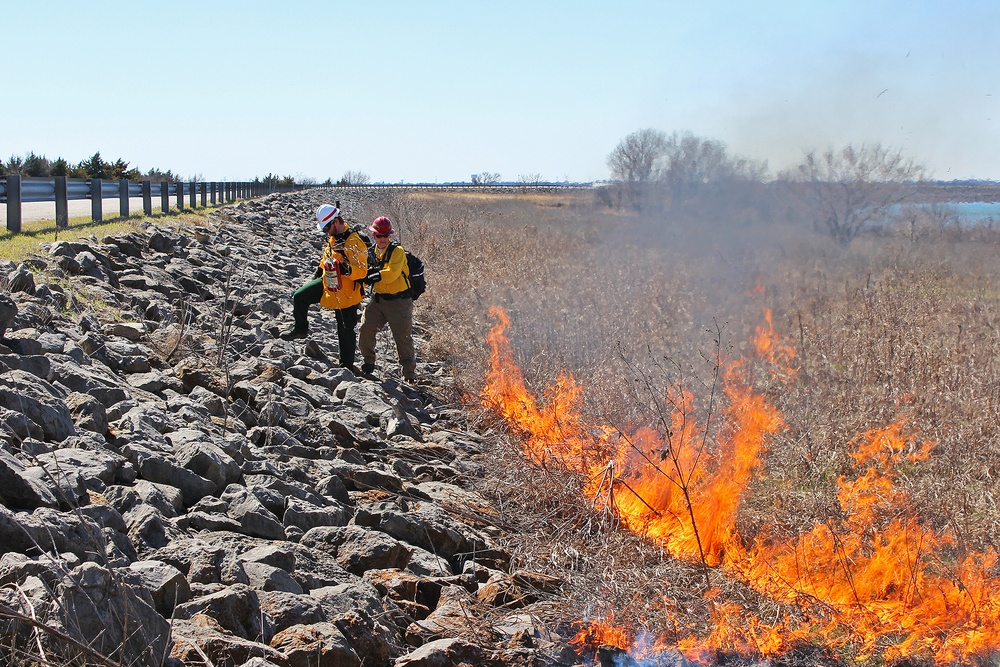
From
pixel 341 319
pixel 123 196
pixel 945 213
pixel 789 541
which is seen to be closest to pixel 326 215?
pixel 341 319

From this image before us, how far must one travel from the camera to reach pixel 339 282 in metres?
9.48

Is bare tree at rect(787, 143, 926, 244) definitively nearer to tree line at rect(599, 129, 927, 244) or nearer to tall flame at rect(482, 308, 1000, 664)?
tree line at rect(599, 129, 927, 244)

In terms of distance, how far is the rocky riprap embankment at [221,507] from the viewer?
329 centimetres

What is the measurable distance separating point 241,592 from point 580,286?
11605mm

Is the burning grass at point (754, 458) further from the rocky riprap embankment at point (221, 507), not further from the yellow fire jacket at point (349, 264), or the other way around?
the yellow fire jacket at point (349, 264)

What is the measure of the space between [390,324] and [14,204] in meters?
6.14

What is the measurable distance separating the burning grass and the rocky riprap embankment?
651 mm

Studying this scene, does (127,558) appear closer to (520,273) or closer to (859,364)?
(859,364)

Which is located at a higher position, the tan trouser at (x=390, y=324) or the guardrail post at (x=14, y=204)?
the guardrail post at (x=14, y=204)

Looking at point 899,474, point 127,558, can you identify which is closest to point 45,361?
point 127,558

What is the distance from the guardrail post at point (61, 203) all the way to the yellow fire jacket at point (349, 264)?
6054mm

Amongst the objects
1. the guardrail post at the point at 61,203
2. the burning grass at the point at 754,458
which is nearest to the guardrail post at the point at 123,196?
the guardrail post at the point at 61,203

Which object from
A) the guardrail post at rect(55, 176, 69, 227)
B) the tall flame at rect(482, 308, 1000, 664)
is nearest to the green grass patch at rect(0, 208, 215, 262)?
the guardrail post at rect(55, 176, 69, 227)

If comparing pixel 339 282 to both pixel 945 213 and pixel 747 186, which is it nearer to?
pixel 747 186
